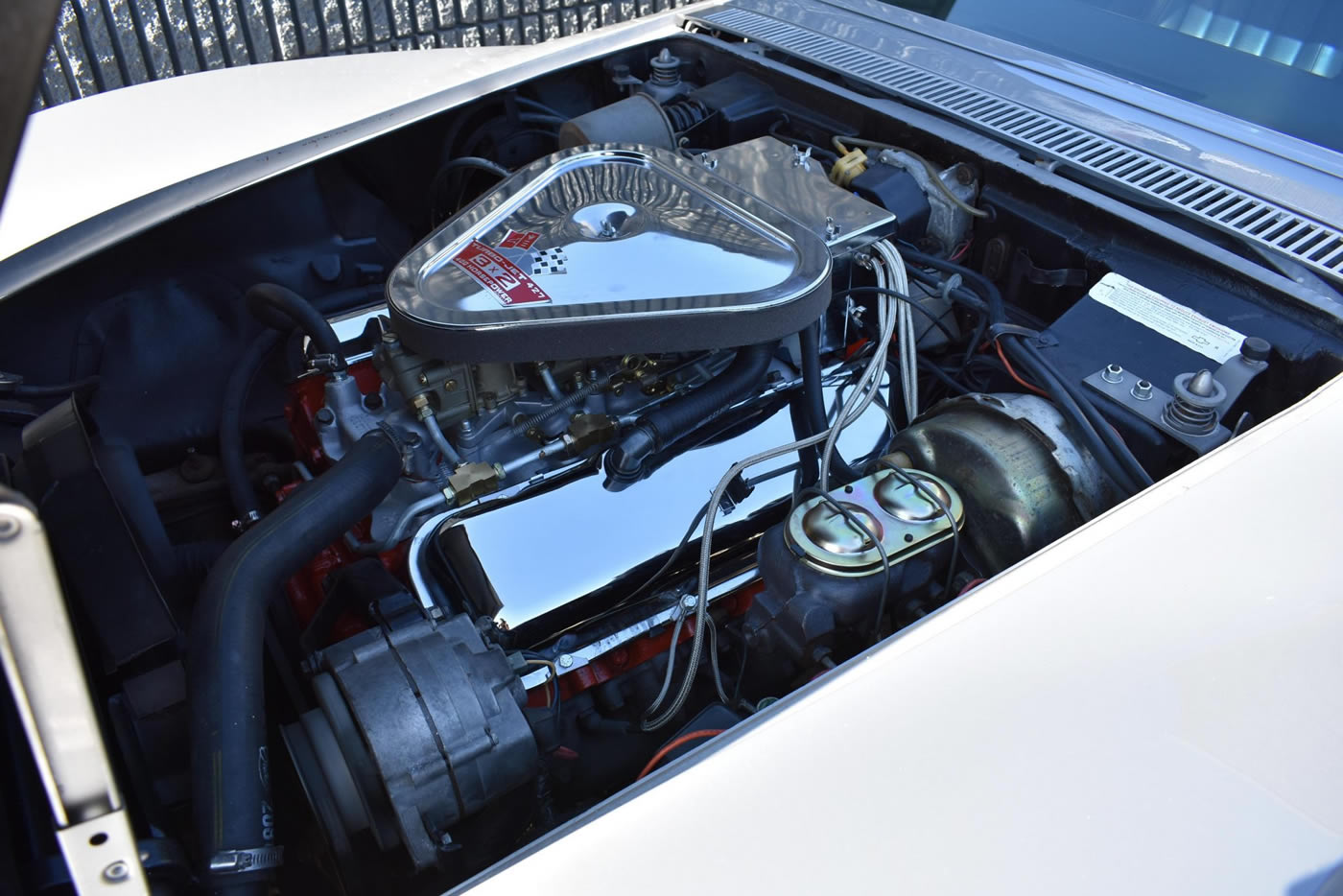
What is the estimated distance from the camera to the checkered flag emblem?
3.61 feet

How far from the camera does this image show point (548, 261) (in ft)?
3.67

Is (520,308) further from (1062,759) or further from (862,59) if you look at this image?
(862,59)

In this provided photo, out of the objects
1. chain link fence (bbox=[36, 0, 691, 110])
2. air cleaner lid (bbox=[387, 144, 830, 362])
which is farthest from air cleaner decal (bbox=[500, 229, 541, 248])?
chain link fence (bbox=[36, 0, 691, 110])

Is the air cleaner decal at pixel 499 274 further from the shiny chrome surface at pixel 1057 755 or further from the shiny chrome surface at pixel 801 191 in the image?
the shiny chrome surface at pixel 1057 755

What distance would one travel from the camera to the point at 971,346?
1274mm

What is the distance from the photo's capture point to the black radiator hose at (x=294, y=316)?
3.84ft

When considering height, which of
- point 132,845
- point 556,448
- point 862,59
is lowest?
point 556,448

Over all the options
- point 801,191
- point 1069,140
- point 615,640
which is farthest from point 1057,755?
point 1069,140

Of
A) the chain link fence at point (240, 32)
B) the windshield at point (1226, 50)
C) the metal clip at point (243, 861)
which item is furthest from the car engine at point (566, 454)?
the chain link fence at point (240, 32)

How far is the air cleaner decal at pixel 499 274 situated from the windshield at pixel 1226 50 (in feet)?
3.69

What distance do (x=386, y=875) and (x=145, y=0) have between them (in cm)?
272

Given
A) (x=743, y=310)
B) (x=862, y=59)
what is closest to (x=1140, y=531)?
(x=743, y=310)

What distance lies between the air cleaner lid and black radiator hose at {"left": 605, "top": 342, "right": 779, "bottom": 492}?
12 centimetres

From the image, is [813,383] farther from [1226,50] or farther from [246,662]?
[1226,50]
